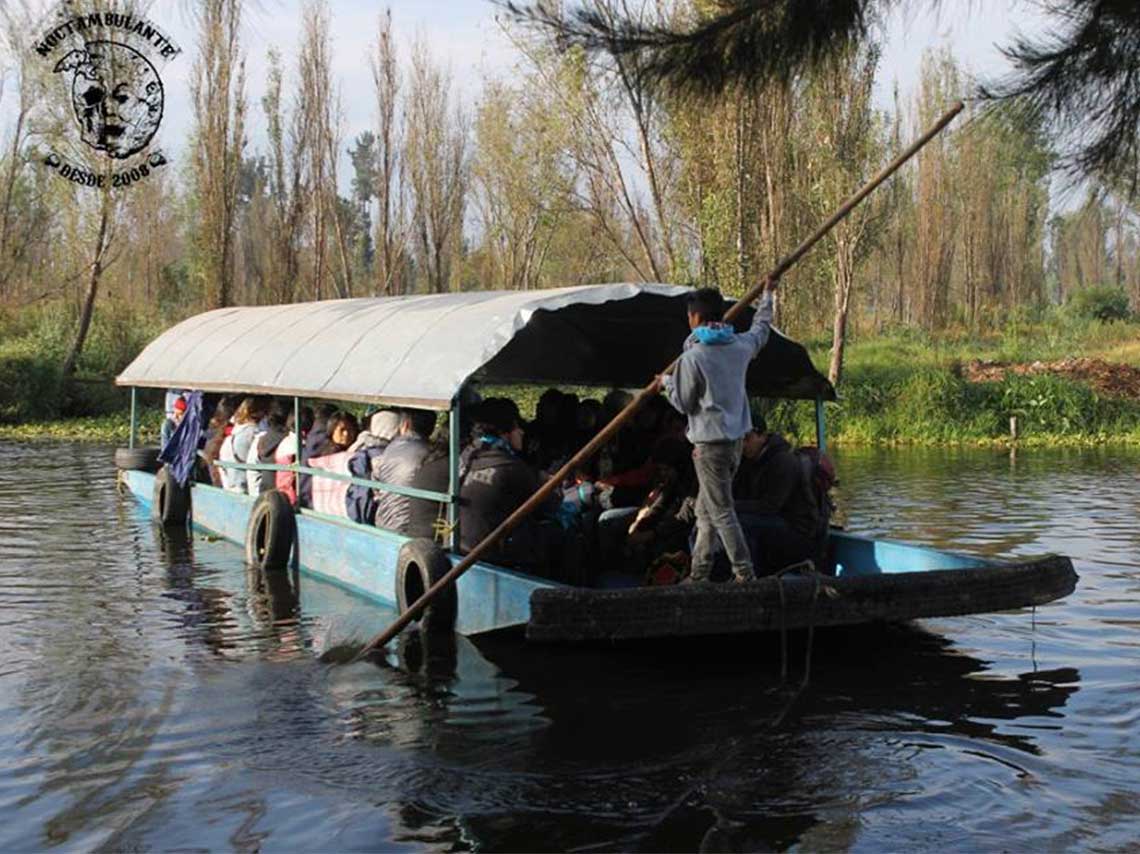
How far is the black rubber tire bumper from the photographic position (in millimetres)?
7727

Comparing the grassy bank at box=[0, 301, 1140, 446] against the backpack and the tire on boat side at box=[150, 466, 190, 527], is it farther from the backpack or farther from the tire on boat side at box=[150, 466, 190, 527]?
the backpack

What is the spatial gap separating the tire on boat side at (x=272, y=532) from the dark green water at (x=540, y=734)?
0.32 metres

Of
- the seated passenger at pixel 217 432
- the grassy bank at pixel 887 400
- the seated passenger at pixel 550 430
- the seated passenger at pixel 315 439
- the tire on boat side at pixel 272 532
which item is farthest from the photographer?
the grassy bank at pixel 887 400

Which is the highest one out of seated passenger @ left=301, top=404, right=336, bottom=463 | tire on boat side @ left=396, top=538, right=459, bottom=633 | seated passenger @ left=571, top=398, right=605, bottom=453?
seated passenger @ left=571, top=398, right=605, bottom=453

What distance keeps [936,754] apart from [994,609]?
5.07 ft

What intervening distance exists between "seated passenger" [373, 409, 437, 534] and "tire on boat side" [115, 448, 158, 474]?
713 cm

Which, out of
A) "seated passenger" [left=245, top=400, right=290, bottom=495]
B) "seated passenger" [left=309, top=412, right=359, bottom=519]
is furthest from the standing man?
"seated passenger" [left=245, top=400, right=290, bottom=495]

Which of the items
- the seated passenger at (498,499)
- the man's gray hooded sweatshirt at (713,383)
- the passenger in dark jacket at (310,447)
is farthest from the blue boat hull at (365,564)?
the man's gray hooded sweatshirt at (713,383)

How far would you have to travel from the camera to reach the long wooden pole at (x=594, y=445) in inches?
309

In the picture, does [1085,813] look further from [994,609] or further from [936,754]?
[994,609]

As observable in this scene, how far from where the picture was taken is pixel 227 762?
23.2ft

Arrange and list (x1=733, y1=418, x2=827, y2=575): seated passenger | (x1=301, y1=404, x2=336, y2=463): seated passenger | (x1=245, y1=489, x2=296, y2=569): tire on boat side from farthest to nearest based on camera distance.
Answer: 1. (x1=301, y1=404, x2=336, y2=463): seated passenger
2. (x1=245, y1=489, x2=296, y2=569): tire on boat side
3. (x1=733, y1=418, x2=827, y2=575): seated passenger

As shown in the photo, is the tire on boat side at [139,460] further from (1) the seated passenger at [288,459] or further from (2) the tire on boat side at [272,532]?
(2) the tire on boat side at [272,532]

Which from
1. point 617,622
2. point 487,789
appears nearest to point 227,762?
point 487,789
